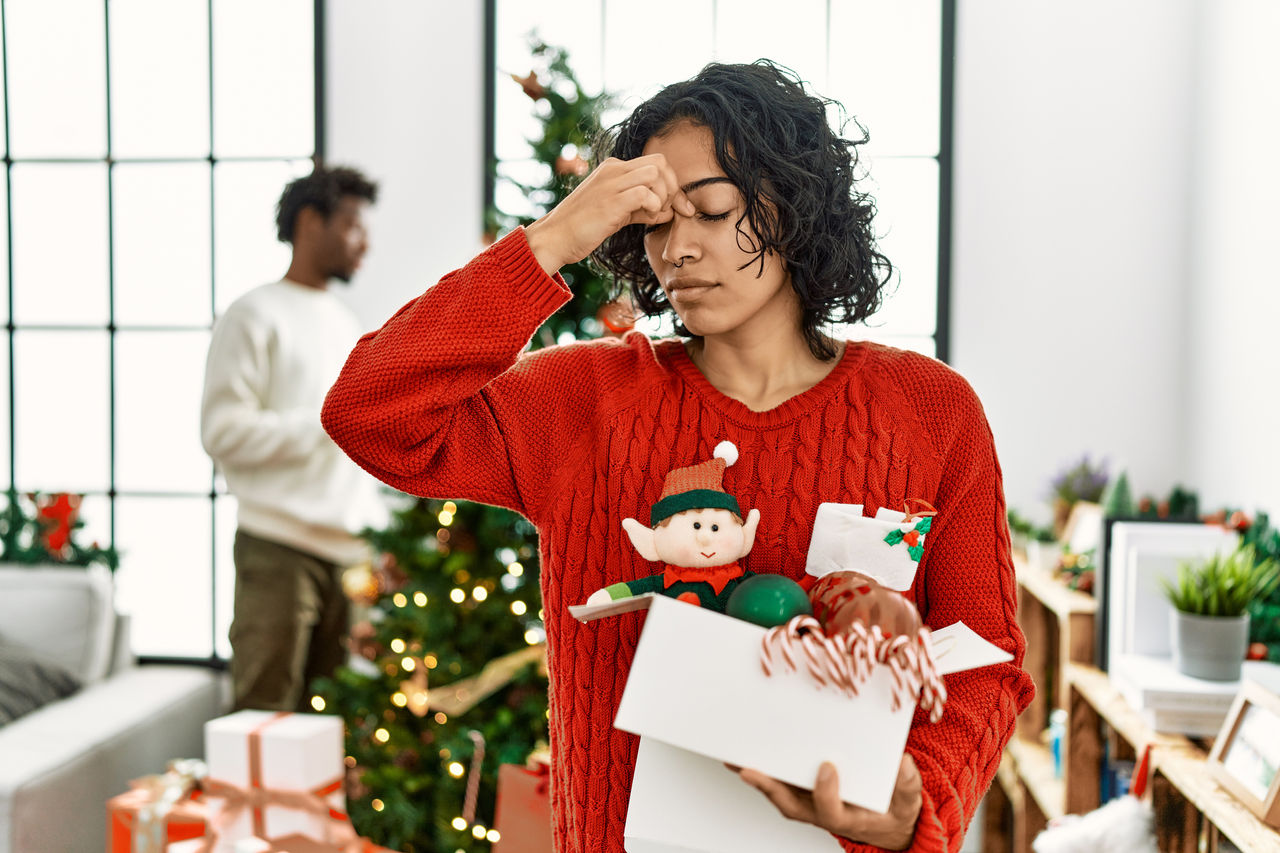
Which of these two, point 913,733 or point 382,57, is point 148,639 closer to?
point 382,57

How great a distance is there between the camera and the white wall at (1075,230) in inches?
104

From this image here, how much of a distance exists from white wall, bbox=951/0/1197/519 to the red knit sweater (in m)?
1.94

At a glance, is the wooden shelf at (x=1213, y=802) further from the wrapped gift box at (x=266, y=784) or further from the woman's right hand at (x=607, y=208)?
the wrapped gift box at (x=266, y=784)

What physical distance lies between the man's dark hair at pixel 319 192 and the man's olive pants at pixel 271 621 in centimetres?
85

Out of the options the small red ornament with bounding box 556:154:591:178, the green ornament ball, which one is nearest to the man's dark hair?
the small red ornament with bounding box 556:154:591:178

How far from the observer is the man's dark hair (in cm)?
254

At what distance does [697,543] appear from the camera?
0.76 m

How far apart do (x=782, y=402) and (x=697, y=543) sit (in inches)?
9.6

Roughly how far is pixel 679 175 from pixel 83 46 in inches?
122

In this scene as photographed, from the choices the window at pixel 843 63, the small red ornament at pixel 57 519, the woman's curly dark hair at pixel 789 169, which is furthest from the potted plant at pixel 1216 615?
the small red ornament at pixel 57 519

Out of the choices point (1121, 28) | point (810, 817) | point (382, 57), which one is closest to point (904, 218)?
point (1121, 28)

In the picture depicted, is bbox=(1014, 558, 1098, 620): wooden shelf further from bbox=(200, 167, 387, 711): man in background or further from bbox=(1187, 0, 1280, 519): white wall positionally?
bbox=(200, 167, 387, 711): man in background

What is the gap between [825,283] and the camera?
3.14 ft

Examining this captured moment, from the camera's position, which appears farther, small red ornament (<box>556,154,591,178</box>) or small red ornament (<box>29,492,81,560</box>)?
small red ornament (<box>29,492,81,560</box>)
